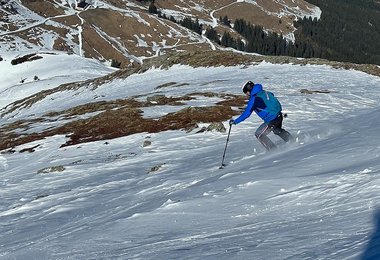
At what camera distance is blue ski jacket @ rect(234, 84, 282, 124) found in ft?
55.4

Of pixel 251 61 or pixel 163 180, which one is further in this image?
pixel 251 61

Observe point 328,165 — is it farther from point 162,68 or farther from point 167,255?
point 162,68

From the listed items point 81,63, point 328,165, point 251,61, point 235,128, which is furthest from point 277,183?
point 81,63

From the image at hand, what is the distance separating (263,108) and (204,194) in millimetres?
5420

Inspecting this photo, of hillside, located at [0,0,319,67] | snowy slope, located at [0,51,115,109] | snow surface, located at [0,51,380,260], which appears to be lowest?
hillside, located at [0,0,319,67]

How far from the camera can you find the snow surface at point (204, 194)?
8.81 m

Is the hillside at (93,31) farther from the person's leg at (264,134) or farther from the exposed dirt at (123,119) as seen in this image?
the person's leg at (264,134)

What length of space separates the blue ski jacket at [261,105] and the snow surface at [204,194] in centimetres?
132

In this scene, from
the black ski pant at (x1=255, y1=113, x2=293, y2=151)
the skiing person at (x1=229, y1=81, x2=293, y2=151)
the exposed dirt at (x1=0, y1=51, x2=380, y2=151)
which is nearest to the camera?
the skiing person at (x1=229, y1=81, x2=293, y2=151)

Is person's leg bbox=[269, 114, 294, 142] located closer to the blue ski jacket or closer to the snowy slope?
the blue ski jacket

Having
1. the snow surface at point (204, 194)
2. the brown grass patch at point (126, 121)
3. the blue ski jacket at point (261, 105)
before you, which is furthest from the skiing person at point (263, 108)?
the brown grass patch at point (126, 121)

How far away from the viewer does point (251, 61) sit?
52469mm

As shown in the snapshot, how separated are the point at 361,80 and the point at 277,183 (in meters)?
30.2

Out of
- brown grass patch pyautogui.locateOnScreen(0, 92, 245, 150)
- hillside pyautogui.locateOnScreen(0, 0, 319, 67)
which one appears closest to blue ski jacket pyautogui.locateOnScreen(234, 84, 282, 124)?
brown grass patch pyautogui.locateOnScreen(0, 92, 245, 150)
